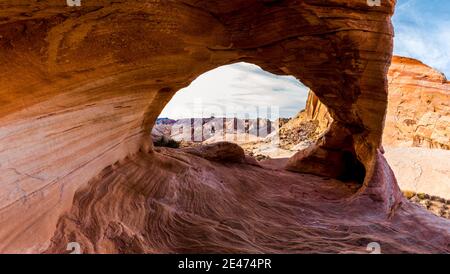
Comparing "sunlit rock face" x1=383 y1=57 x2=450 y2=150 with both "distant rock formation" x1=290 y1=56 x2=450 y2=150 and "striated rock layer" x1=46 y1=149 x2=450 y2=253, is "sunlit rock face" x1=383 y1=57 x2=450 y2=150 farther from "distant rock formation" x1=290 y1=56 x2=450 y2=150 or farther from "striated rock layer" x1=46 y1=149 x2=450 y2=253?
"striated rock layer" x1=46 y1=149 x2=450 y2=253

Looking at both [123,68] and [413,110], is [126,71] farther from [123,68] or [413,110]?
[413,110]

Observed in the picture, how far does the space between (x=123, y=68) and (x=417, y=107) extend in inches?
1088

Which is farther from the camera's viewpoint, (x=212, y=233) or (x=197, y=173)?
(x=197, y=173)

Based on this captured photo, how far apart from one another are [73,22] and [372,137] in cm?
629

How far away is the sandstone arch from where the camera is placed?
383cm

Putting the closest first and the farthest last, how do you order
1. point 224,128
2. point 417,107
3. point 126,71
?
1. point 126,71
2. point 417,107
3. point 224,128

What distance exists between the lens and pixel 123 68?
505cm

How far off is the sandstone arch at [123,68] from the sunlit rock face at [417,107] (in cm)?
2150

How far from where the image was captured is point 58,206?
14.0 feet

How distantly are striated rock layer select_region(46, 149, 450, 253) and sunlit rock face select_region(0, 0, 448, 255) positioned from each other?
146mm

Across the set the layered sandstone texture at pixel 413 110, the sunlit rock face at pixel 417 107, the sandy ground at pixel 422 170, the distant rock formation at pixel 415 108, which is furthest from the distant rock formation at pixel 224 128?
the sandy ground at pixel 422 170

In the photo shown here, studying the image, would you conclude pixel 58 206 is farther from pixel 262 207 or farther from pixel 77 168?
pixel 262 207

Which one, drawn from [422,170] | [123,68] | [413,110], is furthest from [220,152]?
[413,110]
